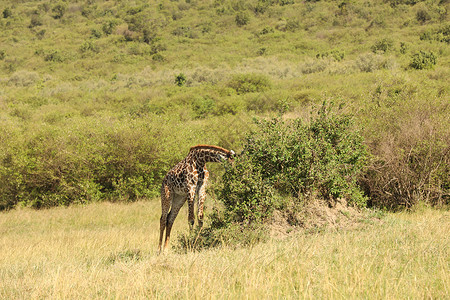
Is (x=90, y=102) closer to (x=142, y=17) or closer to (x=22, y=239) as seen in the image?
(x=22, y=239)

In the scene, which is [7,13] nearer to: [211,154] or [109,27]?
[109,27]

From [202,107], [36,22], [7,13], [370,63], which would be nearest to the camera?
[202,107]

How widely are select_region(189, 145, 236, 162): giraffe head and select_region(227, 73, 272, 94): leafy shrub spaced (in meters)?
39.1

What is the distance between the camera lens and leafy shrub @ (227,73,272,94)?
47.7 meters

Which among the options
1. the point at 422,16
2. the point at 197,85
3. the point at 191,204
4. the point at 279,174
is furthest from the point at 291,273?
the point at 422,16

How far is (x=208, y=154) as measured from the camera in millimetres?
8789

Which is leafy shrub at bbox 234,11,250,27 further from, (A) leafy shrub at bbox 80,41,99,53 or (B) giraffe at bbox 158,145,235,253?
(B) giraffe at bbox 158,145,235,253

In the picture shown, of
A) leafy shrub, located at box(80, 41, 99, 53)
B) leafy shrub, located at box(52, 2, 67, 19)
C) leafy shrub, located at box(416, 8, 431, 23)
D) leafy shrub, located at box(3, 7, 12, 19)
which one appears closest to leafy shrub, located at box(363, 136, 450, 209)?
leafy shrub, located at box(416, 8, 431, 23)

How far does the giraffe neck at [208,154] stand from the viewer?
28.3 feet

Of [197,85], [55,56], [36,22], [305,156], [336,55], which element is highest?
[305,156]

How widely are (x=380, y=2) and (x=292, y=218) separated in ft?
301

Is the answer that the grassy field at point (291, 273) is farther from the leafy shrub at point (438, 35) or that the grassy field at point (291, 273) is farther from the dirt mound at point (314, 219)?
the leafy shrub at point (438, 35)

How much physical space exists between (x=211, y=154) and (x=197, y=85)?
49231 millimetres

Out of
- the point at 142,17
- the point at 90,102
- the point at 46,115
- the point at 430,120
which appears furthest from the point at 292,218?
the point at 142,17
